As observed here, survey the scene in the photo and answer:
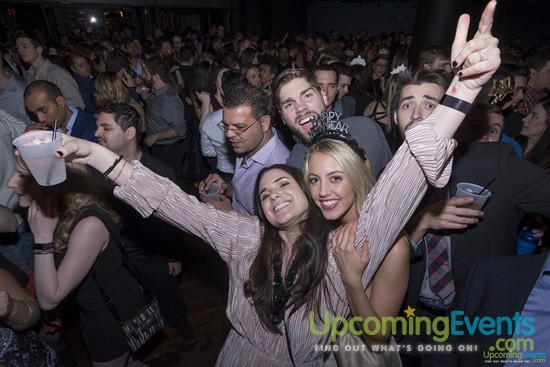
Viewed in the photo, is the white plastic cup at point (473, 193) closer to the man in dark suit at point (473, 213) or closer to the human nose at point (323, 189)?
the man in dark suit at point (473, 213)

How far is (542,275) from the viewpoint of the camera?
3.65ft

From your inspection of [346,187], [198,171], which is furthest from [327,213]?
[198,171]

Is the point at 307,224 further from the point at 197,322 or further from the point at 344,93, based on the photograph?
the point at 344,93

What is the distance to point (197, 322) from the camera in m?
3.11

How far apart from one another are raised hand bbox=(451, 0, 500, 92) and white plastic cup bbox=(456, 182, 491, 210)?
2.53 feet

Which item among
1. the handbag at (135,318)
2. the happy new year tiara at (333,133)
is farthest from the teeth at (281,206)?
the handbag at (135,318)

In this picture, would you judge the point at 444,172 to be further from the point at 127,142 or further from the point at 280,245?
the point at 127,142

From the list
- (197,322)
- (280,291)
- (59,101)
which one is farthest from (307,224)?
(59,101)

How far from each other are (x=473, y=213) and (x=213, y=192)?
147cm

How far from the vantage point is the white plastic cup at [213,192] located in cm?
212

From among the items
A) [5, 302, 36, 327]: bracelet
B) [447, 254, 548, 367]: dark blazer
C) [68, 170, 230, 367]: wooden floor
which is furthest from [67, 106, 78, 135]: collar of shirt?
[447, 254, 548, 367]: dark blazer

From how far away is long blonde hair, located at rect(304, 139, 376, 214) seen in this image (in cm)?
153

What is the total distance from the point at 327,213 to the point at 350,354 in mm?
661

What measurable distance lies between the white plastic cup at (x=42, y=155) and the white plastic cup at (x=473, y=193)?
70.1 inches
